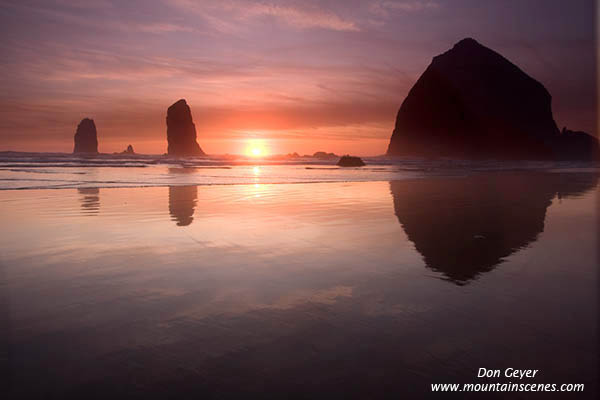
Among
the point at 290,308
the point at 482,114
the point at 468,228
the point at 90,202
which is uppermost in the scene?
the point at 482,114

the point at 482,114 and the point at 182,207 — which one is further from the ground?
the point at 482,114

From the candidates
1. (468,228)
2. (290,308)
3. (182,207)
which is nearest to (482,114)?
(468,228)

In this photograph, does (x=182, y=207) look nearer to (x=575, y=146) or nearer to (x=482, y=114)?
(x=482, y=114)

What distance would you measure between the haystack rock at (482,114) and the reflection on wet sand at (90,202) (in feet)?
484

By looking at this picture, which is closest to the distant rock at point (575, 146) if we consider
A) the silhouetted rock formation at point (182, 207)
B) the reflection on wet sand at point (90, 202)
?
the silhouetted rock formation at point (182, 207)

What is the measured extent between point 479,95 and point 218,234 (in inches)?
6546

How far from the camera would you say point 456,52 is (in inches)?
6299

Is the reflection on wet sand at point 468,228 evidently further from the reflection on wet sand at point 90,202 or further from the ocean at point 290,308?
the reflection on wet sand at point 90,202

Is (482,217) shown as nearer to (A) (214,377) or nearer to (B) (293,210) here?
(B) (293,210)

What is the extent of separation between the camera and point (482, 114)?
15075 centimetres

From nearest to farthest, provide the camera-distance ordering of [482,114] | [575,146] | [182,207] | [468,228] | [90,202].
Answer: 1. [468,228]
2. [182,207]
3. [90,202]
4. [482,114]
5. [575,146]

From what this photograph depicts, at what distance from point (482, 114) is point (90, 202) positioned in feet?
525

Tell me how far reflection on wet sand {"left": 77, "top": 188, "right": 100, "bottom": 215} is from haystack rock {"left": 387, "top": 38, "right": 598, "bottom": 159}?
148 meters

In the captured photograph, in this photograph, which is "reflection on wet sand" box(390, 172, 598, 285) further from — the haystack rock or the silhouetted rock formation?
the haystack rock
